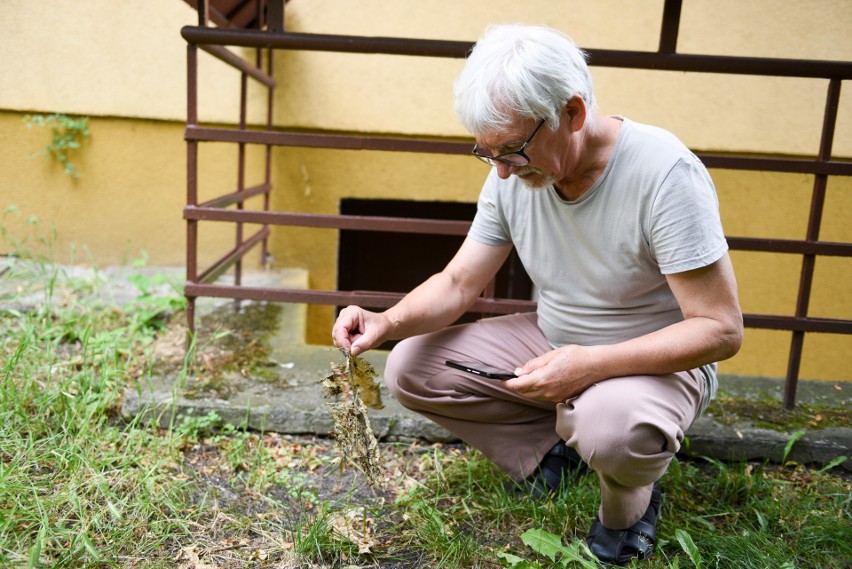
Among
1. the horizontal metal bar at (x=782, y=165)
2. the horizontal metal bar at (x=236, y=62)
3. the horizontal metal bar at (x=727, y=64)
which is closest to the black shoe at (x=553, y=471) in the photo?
the horizontal metal bar at (x=782, y=165)

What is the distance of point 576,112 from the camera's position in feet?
6.55

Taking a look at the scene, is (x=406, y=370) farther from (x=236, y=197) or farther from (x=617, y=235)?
(x=236, y=197)

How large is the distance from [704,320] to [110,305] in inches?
120

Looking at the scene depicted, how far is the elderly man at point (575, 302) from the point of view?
1.94m

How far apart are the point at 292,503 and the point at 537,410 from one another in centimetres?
86

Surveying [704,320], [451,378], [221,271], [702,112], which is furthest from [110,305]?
[702,112]

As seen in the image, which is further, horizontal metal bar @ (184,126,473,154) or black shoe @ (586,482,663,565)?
horizontal metal bar @ (184,126,473,154)

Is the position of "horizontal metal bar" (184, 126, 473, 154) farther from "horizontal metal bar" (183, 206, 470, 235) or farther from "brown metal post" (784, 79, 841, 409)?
"brown metal post" (784, 79, 841, 409)

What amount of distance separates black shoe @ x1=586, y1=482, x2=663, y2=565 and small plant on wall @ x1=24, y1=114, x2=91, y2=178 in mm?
3872

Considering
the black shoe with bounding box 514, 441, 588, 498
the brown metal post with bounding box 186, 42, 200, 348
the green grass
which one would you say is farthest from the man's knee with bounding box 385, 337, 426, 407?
the brown metal post with bounding box 186, 42, 200, 348

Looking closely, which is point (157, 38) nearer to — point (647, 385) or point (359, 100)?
point (359, 100)

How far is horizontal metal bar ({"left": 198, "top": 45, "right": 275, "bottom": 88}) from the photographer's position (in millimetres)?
3139

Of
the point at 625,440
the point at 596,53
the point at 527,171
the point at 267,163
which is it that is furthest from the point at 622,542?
the point at 267,163

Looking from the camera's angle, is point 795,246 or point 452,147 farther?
point 452,147
